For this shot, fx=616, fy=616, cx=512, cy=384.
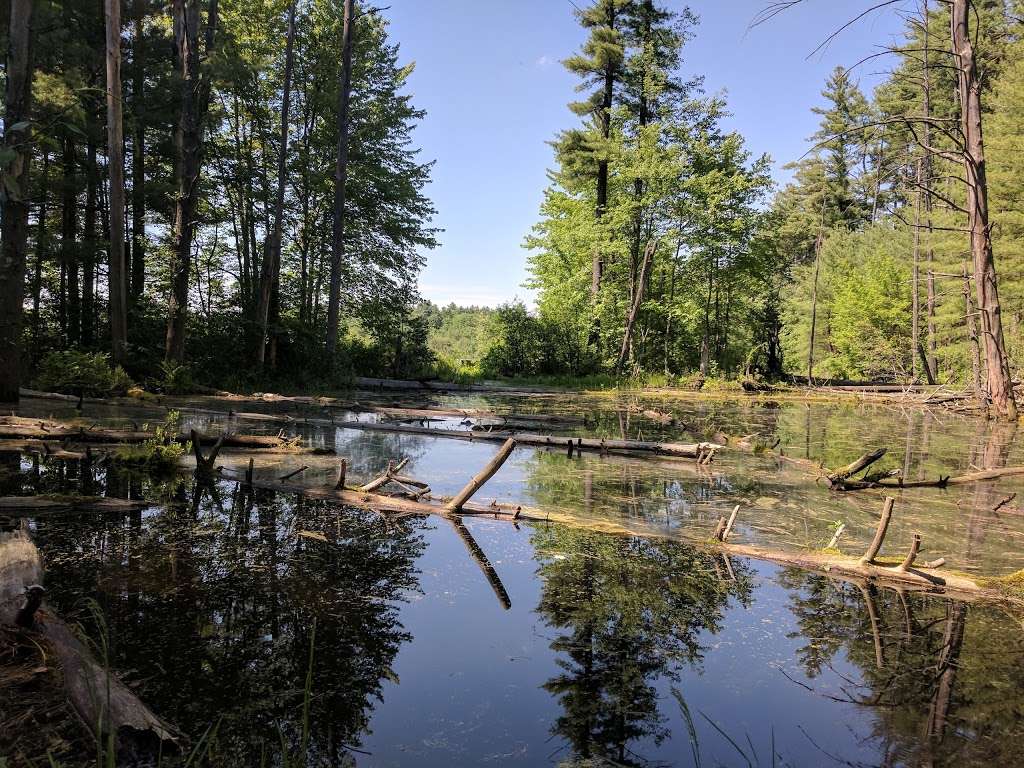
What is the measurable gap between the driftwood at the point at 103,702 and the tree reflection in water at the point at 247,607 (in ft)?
0.76

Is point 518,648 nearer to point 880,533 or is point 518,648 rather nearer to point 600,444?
point 880,533

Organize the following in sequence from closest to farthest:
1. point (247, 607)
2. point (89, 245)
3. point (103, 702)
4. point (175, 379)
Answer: point (103, 702)
point (247, 607)
point (175, 379)
point (89, 245)

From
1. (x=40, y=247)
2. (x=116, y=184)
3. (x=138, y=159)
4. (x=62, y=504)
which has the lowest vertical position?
(x=62, y=504)

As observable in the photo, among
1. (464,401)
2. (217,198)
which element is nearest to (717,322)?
(464,401)

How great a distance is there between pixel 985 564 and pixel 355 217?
2400 cm

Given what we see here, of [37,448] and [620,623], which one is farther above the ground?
[37,448]

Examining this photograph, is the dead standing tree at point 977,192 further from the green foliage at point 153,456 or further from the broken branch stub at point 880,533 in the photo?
the green foliage at point 153,456

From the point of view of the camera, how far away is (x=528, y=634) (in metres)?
3.49

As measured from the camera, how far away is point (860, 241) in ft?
127

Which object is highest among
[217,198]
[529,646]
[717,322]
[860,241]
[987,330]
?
[860,241]

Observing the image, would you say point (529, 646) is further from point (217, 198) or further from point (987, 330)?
point (217, 198)

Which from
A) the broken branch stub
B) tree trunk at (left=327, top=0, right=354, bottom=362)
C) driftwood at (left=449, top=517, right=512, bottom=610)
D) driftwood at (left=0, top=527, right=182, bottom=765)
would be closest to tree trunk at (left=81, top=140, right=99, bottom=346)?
tree trunk at (left=327, top=0, right=354, bottom=362)

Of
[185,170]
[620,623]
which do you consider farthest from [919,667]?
[185,170]

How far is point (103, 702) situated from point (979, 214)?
7.50 m
